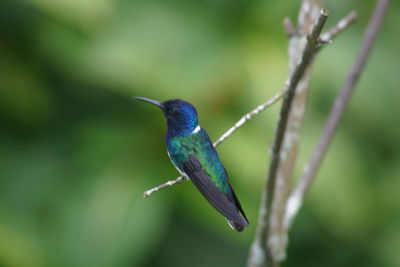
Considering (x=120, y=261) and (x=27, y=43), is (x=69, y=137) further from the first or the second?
(x=120, y=261)

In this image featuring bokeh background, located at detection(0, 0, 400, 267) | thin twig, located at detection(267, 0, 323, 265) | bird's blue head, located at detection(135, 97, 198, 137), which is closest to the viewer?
bird's blue head, located at detection(135, 97, 198, 137)

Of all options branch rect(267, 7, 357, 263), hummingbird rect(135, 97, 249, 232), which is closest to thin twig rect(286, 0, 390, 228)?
branch rect(267, 7, 357, 263)

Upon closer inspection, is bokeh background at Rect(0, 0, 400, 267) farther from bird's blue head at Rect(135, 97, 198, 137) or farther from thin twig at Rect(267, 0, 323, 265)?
bird's blue head at Rect(135, 97, 198, 137)

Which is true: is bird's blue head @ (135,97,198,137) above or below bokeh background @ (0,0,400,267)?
above

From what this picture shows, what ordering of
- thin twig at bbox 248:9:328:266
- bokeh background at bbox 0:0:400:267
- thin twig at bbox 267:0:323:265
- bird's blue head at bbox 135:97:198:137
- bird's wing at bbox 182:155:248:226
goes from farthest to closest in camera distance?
bokeh background at bbox 0:0:400:267
thin twig at bbox 267:0:323:265
bird's blue head at bbox 135:97:198:137
thin twig at bbox 248:9:328:266
bird's wing at bbox 182:155:248:226

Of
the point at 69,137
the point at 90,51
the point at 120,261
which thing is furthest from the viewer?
the point at 69,137

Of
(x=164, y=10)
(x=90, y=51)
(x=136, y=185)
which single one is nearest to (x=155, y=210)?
(x=136, y=185)
